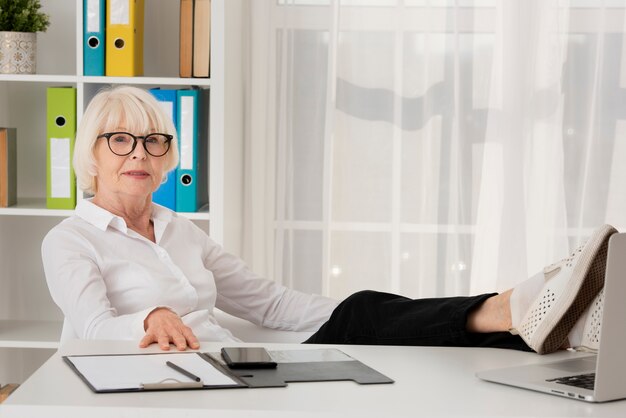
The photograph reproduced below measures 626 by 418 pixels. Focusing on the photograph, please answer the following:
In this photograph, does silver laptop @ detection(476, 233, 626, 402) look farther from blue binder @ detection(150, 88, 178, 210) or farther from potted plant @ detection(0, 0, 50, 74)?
potted plant @ detection(0, 0, 50, 74)

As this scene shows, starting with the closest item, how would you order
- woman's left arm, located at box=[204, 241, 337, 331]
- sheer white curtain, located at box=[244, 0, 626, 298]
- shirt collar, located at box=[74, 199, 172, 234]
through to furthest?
shirt collar, located at box=[74, 199, 172, 234] → woman's left arm, located at box=[204, 241, 337, 331] → sheer white curtain, located at box=[244, 0, 626, 298]

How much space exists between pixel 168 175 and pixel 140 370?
5.20ft

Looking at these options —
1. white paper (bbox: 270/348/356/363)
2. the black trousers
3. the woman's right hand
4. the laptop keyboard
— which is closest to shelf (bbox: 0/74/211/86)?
the black trousers

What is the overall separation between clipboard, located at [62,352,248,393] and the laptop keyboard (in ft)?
1.54

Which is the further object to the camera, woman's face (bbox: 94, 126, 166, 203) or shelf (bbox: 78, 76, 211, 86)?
shelf (bbox: 78, 76, 211, 86)

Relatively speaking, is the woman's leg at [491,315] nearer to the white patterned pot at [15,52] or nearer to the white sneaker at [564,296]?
the white sneaker at [564,296]

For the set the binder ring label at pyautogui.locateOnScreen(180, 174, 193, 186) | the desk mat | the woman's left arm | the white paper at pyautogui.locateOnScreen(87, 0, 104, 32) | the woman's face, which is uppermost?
the white paper at pyautogui.locateOnScreen(87, 0, 104, 32)

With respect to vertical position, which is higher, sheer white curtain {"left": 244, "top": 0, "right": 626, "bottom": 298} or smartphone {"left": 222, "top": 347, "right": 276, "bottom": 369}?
sheer white curtain {"left": 244, "top": 0, "right": 626, "bottom": 298}

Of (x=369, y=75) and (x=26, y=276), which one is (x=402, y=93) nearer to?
(x=369, y=75)

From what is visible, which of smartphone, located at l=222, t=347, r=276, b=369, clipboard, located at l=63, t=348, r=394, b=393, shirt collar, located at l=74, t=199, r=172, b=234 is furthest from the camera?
shirt collar, located at l=74, t=199, r=172, b=234

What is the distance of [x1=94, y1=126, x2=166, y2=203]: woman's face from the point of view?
2238mm

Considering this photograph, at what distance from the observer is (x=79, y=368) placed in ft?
4.68

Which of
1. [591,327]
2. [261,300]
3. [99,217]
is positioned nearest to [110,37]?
[99,217]

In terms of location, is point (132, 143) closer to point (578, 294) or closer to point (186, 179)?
point (186, 179)
